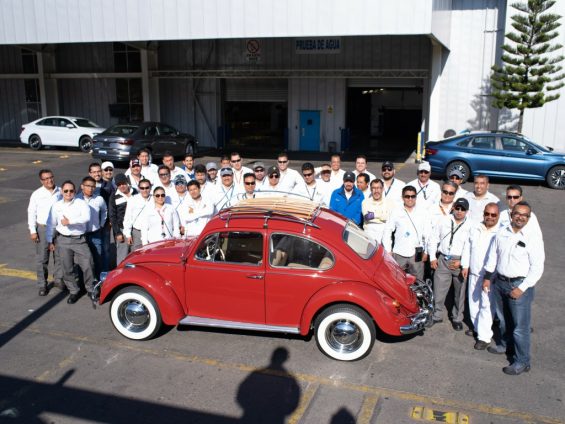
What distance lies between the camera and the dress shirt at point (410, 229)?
6879mm

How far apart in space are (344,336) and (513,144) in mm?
11783

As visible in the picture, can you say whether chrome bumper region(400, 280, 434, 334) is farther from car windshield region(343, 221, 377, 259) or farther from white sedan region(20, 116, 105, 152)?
white sedan region(20, 116, 105, 152)

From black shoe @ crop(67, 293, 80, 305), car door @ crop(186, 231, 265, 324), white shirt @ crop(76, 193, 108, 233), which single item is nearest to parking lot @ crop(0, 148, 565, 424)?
black shoe @ crop(67, 293, 80, 305)

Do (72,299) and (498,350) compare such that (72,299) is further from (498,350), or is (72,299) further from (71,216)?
(498,350)

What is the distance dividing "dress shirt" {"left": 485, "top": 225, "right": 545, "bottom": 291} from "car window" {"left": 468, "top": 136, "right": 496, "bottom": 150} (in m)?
10.9

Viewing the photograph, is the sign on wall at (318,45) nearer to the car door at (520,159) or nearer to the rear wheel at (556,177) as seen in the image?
the car door at (520,159)

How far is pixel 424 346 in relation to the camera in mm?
6355

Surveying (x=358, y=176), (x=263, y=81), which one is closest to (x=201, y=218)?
(x=358, y=176)

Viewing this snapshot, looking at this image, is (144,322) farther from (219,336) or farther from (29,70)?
(29,70)

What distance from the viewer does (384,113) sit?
109 ft

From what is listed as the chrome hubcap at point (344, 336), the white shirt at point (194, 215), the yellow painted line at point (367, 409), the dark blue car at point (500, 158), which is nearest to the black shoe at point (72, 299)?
the white shirt at point (194, 215)

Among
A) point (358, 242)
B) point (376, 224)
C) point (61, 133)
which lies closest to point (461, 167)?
point (376, 224)

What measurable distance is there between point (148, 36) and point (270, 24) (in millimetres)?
4388

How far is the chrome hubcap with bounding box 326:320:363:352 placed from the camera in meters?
5.93
